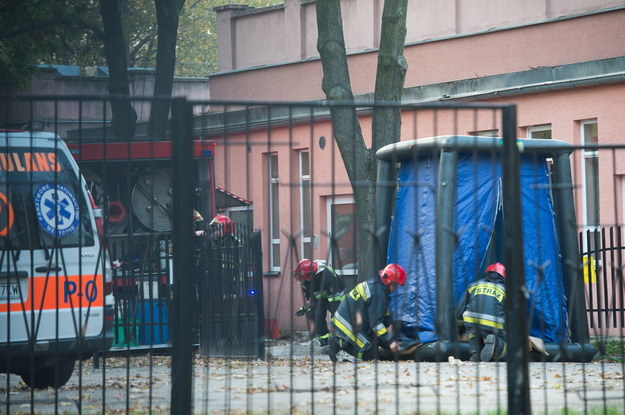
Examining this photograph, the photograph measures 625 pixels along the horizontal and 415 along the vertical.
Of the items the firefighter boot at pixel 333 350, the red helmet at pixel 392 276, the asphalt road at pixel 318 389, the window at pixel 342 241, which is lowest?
the asphalt road at pixel 318 389

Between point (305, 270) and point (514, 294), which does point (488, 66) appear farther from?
point (514, 294)

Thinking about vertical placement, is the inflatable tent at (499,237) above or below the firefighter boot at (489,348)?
above

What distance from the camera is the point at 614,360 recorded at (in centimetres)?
1345

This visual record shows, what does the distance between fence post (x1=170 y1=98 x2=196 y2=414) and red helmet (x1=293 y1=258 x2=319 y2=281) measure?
1028mm

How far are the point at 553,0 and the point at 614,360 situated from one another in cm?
1002

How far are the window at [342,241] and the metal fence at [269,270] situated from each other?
2 centimetres

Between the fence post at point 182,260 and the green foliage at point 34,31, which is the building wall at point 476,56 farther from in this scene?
the fence post at point 182,260

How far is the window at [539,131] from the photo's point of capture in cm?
2064

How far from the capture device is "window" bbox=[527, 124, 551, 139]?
20641 mm

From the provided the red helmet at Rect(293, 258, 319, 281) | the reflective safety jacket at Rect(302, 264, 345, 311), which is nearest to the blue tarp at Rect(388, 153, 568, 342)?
the reflective safety jacket at Rect(302, 264, 345, 311)

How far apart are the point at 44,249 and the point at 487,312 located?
6529 mm

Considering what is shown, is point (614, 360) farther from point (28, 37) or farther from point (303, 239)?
point (28, 37)

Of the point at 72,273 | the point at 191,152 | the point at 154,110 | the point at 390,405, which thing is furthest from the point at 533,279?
the point at 154,110

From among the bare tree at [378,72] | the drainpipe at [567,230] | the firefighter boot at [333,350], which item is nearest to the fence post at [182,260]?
the firefighter boot at [333,350]
